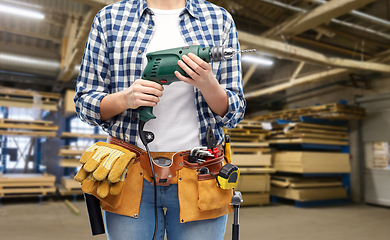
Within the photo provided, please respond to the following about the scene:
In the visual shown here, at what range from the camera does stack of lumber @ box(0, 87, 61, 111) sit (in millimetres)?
6884

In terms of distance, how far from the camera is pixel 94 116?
887 mm

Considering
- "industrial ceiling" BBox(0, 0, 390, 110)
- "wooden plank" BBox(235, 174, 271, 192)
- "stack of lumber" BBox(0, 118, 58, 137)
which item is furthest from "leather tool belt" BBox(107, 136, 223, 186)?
"stack of lumber" BBox(0, 118, 58, 137)

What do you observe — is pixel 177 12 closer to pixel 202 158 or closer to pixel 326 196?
pixel 202 158

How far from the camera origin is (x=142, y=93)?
2.64ft

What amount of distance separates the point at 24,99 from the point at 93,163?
24.1 ft

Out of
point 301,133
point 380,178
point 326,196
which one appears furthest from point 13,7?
point 380,178

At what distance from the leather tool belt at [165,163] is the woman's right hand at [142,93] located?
16cm

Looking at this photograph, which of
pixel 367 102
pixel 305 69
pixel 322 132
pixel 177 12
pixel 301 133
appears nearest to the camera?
pixel 177 12

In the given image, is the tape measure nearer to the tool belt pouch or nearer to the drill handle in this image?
the tool belt pouch

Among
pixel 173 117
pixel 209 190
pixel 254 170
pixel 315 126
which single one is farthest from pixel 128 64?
pixel 315 126

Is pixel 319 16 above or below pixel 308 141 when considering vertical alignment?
above

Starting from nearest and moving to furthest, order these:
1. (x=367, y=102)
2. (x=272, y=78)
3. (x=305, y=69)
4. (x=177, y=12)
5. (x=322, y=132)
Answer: (x=177, y=12)
(x=322, y=132)
(x=367, y=102)
(x=305, y=69)
(x=272, y=78)

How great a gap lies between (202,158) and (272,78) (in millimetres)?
11884

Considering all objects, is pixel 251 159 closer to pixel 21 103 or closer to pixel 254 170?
pixel 254 170
